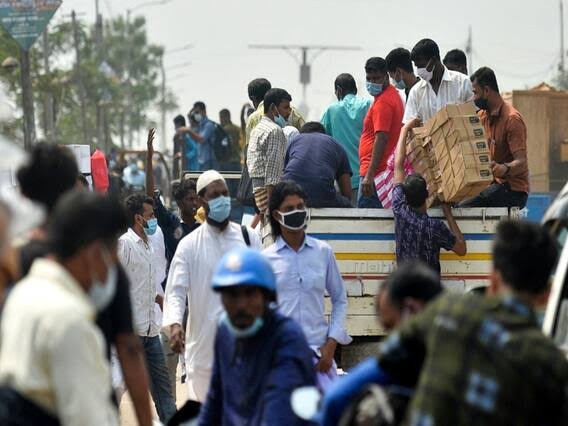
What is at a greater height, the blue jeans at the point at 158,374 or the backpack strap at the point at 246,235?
the backpack strap at the point at 246,235

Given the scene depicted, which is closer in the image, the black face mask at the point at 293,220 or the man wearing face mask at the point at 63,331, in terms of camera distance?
the man wearing face mask at the point at 63,331

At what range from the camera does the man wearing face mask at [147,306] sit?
11391mm

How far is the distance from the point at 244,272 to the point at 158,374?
5027 millimetres

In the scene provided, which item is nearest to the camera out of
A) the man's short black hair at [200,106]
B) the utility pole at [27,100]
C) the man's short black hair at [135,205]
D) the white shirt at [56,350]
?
the white shirt at [56,350]

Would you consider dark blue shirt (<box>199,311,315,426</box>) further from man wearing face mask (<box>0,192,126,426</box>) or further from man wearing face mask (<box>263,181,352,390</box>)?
man wearing face mask (<box>263,181,352,390</box>)

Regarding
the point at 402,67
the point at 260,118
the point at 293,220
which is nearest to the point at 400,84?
the point at 402,67

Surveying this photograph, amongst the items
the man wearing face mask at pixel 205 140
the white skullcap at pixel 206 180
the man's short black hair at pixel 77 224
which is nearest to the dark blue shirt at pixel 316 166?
the white skullcap at pixel 206 180

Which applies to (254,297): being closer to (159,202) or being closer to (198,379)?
(198,379)

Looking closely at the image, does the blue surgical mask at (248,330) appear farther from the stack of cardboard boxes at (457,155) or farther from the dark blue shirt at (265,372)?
the stack of cardboard boxes at (457,155)

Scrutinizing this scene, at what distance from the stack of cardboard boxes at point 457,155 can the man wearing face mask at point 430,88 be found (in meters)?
0.67

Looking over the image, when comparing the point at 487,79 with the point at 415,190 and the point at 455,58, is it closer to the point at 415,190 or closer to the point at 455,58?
the point at 415,190

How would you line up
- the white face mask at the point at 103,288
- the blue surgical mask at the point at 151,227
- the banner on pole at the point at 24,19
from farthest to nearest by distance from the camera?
the banner on pole at the point at 24,19 → the blue surgical mask at the point at 151,227 → the white face mask at the point at 103,288

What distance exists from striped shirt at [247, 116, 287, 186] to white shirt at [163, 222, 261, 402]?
357cm

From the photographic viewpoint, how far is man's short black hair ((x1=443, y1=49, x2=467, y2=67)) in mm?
14320
